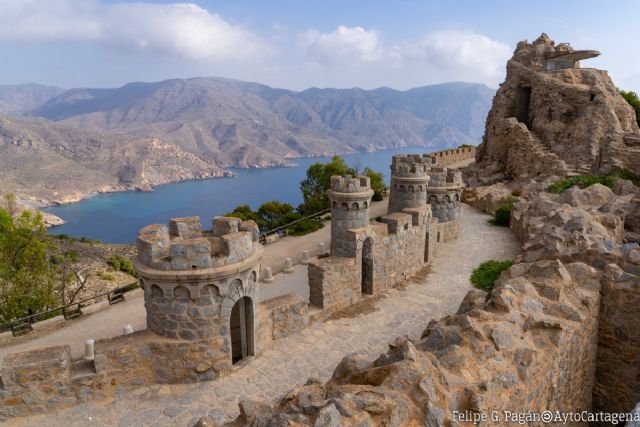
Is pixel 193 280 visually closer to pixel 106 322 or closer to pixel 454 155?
pixel 106 322

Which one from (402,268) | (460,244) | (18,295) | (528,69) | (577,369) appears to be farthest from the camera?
(528,69)

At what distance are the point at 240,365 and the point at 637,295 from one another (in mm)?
9049

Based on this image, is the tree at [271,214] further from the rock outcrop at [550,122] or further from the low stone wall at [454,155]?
the low stone wall at [454,155]

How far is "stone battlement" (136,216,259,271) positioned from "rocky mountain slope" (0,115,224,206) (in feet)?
357

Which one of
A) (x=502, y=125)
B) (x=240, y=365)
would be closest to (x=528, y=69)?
(x=502, y=125)

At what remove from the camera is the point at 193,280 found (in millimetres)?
9367

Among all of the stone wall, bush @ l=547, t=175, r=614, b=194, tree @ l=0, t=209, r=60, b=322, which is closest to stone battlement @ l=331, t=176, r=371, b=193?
the stone wall

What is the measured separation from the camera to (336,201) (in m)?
15.8

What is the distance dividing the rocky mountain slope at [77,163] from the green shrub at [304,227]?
316 ft

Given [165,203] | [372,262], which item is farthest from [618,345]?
[165,203]

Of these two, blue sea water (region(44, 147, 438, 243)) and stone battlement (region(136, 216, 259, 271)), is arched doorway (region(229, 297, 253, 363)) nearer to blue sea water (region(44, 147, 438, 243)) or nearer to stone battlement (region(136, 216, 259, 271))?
stone battlement (region(136, 216, 259, 271))

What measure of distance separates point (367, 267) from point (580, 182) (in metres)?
17.1

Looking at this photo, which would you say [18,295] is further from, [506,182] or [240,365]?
[506,182]

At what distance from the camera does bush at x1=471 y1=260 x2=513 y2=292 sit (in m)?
16.7
